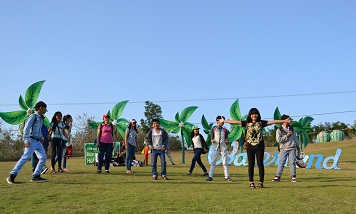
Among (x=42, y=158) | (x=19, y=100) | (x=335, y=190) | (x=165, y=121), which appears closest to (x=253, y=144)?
(x=335, y=190)

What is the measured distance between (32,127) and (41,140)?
16.8 inches

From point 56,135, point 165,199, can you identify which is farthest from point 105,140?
point 165,199

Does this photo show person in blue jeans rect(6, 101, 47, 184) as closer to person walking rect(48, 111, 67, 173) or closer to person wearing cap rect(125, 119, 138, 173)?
person walking rect(48, 111, 67, 173)

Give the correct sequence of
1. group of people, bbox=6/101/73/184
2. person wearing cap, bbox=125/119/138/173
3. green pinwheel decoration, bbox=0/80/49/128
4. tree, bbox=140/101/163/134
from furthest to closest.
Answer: tree, bbox=140/101/163/134
green pinwheel decoration, bbox=0/80/49/128
person wearing cap, bbox=125/119/138/173
group of people, bbox=6/101/73/184

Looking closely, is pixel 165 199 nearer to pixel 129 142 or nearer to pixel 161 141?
pixel 161 141

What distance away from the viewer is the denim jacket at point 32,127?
895 centimetres

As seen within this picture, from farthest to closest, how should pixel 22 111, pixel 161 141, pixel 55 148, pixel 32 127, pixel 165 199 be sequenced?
pixel 22 111 < pixel 55 148 < pixel 161 141 < pixel 32 127 < pixel 165 199

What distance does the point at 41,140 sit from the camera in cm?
930

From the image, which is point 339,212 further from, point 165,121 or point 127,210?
point 165,121

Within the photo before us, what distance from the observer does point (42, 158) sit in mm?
9281

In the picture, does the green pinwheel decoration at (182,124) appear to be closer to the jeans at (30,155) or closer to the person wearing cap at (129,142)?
the person wearing cap at (129,142)

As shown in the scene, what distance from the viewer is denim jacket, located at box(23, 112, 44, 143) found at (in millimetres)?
8953

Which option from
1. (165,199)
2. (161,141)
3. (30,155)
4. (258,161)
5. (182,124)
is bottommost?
(165,199)

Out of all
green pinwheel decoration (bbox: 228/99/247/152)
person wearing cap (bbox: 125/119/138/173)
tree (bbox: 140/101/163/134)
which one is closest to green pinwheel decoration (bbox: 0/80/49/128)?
person wearing cap (bbox: 125/119/138/173)
